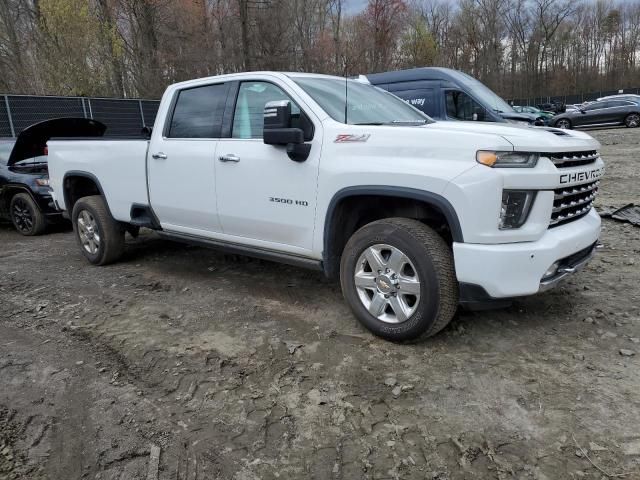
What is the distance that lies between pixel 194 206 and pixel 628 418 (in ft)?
11.6

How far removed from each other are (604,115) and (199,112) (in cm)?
2388

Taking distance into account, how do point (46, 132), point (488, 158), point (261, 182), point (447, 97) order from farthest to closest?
1. point (447, 97)
2. point (46, 132)
3. point (261, 182)
4. point (488, 158)

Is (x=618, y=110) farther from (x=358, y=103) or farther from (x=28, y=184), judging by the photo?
(x=28, y=184)

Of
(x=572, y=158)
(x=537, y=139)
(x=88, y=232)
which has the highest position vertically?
(x=537, y=139)

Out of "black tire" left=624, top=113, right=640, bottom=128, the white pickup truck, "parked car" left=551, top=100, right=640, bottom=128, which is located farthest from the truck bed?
"black tire" left=624, top=113, right=640, bottom=128

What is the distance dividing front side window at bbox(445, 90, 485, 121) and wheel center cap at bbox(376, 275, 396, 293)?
7511 millimetres

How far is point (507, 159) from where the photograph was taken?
115 inches

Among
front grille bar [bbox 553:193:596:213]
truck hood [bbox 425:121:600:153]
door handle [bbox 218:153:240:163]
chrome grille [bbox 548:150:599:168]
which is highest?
truck hood [bbox 425:121:600:153]

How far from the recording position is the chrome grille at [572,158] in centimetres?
309

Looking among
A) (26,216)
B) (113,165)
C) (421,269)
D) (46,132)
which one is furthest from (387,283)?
(26,216)

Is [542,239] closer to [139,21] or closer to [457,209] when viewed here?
[457,209]

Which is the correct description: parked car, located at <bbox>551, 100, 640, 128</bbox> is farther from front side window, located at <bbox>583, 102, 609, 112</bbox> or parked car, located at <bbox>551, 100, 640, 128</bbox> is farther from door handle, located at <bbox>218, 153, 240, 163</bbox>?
door handle, located at <bbox>218, 153, 240, 163</bbox>

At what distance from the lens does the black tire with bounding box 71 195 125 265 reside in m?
5.54

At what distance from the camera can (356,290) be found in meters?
3.57
